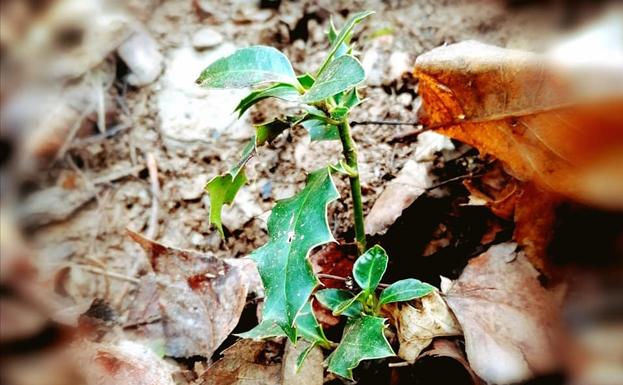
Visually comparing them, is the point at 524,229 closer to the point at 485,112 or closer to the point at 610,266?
the point at 485,112

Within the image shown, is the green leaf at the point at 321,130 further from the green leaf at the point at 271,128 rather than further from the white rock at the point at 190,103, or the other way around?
the white rock at the point at 190,103

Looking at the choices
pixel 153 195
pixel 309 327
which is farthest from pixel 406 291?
pixel 153 195

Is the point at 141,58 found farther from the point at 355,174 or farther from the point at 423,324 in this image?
the point at 423,324

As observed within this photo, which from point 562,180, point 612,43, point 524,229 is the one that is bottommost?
point 524,229

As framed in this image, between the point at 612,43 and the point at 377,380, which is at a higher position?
the point at 612,43

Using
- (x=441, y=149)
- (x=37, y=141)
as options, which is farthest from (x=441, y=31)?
(x=37, y=141)

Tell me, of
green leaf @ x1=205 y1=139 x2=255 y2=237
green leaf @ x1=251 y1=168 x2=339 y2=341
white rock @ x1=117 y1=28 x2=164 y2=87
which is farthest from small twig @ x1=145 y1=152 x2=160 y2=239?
green leaf @ x1=251 y1=168 x2=339 y2=341
